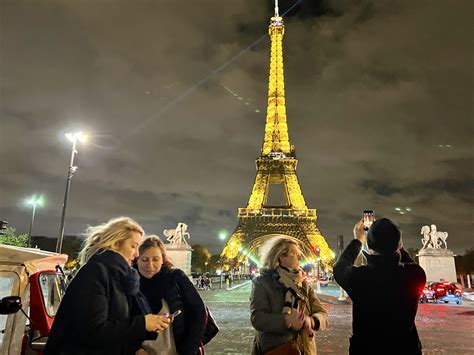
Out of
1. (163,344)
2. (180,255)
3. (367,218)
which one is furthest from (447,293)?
(163,344)

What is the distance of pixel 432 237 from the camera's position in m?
25.3

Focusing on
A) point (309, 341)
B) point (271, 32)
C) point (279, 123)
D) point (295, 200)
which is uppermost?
point (271, 32)

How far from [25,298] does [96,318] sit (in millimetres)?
1564

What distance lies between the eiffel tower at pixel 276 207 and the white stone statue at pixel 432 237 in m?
22.1

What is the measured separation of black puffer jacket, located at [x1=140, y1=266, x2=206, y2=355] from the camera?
2.84m

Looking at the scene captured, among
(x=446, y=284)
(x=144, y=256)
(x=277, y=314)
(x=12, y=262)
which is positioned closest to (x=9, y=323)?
(x=12, y=262)

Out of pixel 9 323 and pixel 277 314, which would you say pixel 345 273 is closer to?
pixel 277 314

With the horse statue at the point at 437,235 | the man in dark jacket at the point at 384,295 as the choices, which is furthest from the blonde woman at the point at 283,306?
the horse statue at the point at 437,235

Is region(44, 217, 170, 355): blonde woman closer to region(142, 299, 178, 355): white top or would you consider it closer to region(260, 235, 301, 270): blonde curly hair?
region(142, 299, 178, 355): white top

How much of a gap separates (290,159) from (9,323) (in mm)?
52988

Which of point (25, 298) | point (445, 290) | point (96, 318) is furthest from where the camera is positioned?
point (445, 290)

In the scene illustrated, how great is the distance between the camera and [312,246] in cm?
4969

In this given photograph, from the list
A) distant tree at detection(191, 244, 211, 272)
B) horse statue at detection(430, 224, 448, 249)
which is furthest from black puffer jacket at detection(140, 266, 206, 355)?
distant tree at detection(191, 244, 211, 272)

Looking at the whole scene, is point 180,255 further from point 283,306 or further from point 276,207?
point 276,207
